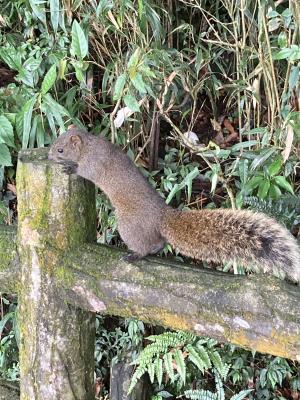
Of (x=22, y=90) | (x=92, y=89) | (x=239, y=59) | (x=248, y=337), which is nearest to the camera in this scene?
(x=248, y=337)

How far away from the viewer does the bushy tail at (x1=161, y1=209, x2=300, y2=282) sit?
4.39ft

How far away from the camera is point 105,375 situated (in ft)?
9.50

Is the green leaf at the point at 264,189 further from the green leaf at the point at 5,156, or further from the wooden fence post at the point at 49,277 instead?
the green leaf at the point at 5,156

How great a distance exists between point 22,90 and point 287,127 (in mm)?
1195

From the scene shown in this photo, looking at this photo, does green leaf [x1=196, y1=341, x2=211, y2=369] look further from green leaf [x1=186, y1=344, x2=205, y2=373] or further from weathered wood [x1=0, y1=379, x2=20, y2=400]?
weathered wood [x1=0, y1=379, x2=20, y2=400]

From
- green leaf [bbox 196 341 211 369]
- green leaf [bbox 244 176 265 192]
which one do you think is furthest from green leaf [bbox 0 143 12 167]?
green leaf [bbox 196 341 211 369]

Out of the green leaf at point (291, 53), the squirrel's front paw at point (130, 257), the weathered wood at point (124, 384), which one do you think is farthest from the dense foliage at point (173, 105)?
the squirrel's front paw at point (130, 257)

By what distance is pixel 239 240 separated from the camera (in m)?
1.40

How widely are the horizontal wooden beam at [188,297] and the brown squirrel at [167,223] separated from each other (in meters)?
0.08

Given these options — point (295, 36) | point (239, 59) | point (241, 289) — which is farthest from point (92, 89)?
point (241, 289)

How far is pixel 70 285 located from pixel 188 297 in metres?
0.36

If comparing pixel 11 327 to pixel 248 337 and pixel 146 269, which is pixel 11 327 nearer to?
pixel 146 269

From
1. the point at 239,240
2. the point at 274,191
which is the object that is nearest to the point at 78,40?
the point at 274,191

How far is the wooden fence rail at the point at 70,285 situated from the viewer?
4.41 feet
